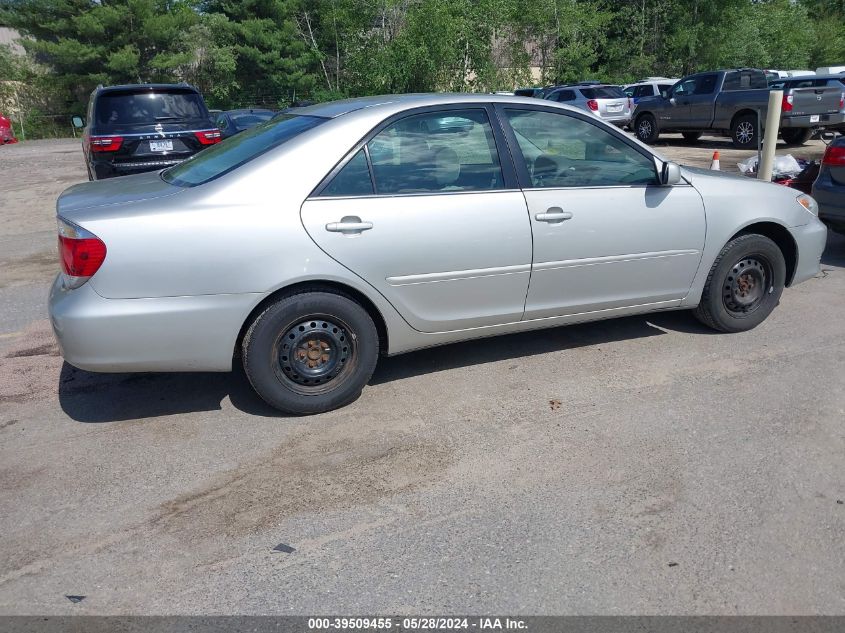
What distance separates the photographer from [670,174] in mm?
4754

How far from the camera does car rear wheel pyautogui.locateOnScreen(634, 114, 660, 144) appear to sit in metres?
20.3

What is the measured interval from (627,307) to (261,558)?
9.81ft

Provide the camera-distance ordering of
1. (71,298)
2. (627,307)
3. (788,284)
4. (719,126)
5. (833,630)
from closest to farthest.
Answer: (833,630) → (71,298) → (627,307) → (788,284) → (719,126)

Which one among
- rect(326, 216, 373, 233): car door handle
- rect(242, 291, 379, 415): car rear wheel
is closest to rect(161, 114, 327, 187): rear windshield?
rect(326, 216, 373, 233): car door handle

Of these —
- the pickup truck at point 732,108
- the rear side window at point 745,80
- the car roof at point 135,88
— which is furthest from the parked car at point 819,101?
the car roof at point 135,88

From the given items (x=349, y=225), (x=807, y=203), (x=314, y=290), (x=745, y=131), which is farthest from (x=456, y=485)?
(x=745, y=131)

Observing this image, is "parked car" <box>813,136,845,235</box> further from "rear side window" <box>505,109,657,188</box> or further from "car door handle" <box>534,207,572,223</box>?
"car door handle" <box>534,207,572,223</box>

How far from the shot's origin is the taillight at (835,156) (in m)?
7.06

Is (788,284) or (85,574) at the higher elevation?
(788,284)

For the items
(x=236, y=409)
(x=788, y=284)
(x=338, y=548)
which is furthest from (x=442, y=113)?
(x=788, y=284)

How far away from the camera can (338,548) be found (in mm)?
3129

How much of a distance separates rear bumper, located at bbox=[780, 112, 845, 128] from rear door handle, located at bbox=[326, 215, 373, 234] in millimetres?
15333

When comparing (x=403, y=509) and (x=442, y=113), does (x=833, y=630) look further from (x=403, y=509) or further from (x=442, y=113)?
(x=442, y=113)

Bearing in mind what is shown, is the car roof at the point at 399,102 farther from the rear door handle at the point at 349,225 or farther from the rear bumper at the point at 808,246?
the rear bumper at the point at 808,246
